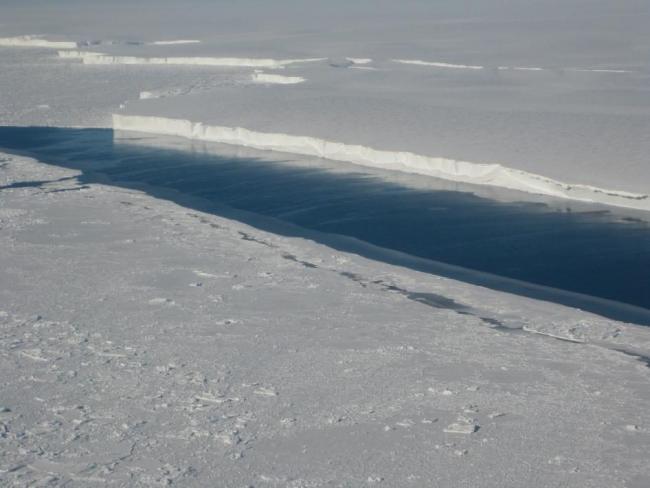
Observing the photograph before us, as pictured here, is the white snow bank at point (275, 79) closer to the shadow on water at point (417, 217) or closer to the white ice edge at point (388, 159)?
the white ice edge at point (388, 159)

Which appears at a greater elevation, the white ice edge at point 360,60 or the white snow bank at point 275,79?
the white ice edge at point 360,60

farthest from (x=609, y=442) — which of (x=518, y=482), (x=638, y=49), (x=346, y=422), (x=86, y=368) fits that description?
(x=638, y=49)

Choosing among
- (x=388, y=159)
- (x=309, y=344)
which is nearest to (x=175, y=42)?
(x=388, y=159)

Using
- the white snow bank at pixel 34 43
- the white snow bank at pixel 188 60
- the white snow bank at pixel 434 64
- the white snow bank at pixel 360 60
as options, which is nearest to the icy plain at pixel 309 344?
the white snow bank at pixel 434 64

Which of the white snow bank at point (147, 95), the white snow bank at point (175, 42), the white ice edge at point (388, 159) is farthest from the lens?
the white snow bank at point (175, 42)

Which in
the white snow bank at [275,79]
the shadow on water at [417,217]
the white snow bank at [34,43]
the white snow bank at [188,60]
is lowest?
the shadow on water at [417,217]

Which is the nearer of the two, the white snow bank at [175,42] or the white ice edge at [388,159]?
the white ice edge at [388,159]

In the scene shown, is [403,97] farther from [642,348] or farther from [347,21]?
[347,21]
